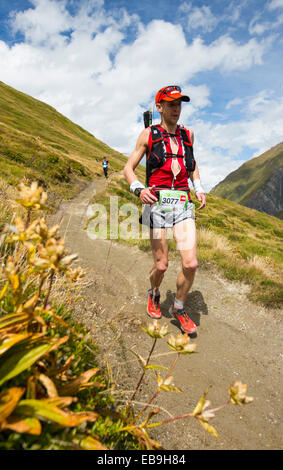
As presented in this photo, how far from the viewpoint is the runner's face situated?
3785 mm

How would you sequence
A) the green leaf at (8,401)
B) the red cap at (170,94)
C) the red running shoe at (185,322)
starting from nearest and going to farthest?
the green leaf at (8,401) < the red cap at (170,94) < the red running shoe at (185,322)

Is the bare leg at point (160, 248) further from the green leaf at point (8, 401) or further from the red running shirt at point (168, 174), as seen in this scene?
the green leaf at point (8, 401)

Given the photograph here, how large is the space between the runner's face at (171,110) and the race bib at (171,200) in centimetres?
111

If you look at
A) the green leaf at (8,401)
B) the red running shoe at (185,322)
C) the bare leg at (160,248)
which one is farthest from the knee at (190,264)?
the green leaf at (8,401)

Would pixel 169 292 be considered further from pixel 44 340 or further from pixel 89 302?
pixel 44 340

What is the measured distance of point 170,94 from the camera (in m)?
3.71

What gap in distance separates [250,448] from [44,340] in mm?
2235

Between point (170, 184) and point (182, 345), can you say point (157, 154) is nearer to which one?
point (170, 184)

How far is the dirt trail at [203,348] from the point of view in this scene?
248cm

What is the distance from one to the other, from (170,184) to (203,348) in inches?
98.7

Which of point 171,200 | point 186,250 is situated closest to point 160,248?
point 186,250

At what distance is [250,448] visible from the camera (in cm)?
234

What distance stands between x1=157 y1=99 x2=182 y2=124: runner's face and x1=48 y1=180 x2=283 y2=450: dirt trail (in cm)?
217

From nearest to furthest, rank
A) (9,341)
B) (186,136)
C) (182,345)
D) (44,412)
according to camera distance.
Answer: (44,412) → (9,341) → (182,345) → (186,136)
